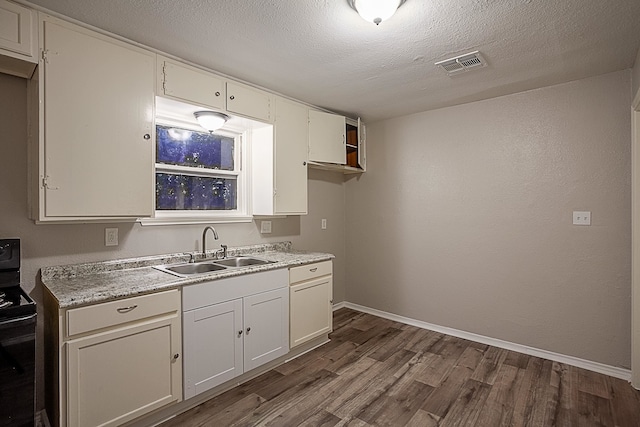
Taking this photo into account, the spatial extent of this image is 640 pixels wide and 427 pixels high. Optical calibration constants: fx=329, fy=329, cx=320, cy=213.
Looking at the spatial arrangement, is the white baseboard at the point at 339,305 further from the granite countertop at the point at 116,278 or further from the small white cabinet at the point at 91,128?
the small white cabinet at the point at 91,128

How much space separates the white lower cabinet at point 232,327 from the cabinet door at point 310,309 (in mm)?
100

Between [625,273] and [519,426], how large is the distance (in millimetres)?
1536

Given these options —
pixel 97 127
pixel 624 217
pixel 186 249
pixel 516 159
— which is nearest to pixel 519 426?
pixel 624 217

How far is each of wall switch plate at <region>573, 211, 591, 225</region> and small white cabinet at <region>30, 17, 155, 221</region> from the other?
10.9ft

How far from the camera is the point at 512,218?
3.09 metres

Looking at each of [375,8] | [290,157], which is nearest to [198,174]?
[290,157]

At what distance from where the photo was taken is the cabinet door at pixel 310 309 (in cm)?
286

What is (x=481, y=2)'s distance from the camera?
5.77 ft

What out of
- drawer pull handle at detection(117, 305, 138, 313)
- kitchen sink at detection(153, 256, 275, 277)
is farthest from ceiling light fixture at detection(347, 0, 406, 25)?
drawer pull handle at detection(117, 305, 138, 313)

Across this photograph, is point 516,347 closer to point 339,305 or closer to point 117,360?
point 339,305

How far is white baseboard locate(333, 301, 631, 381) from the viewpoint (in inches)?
103

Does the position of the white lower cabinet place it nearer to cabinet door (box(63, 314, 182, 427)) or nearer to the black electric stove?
cabinet door (box(63, 314, 182, 427))

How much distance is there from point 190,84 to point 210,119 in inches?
11.3

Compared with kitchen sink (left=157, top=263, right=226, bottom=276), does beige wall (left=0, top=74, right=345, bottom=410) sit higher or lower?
higher
